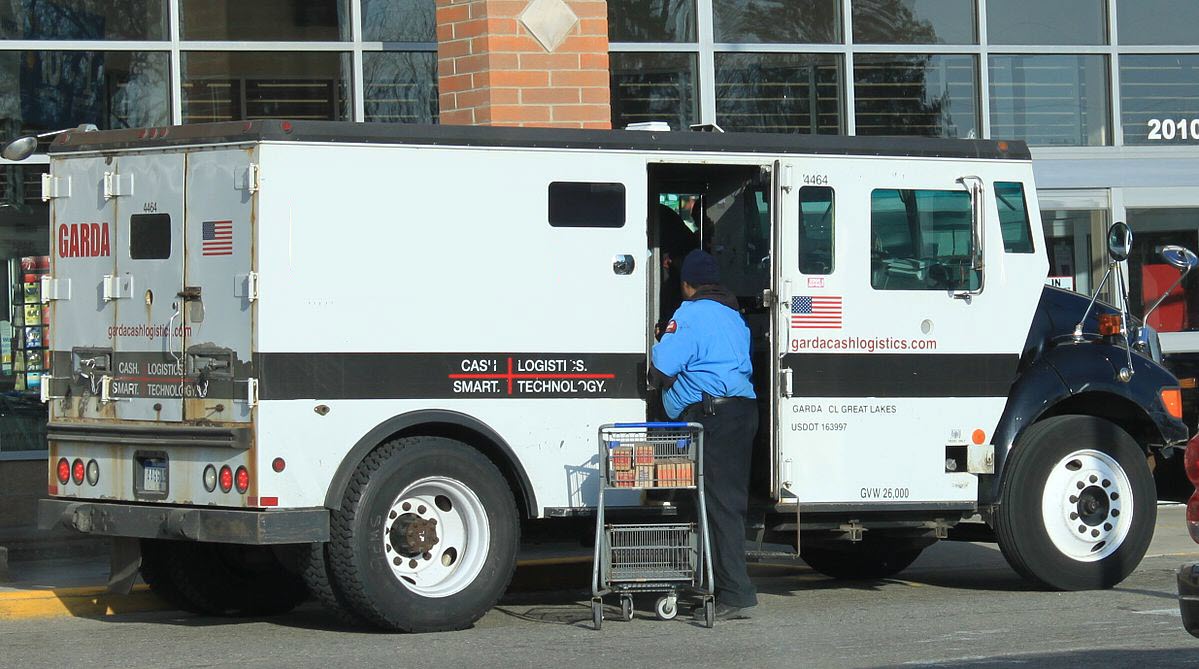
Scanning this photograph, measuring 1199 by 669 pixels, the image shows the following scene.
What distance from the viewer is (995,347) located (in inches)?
394

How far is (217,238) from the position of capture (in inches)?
343

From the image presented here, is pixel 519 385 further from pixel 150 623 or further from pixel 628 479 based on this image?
pixel 150 623

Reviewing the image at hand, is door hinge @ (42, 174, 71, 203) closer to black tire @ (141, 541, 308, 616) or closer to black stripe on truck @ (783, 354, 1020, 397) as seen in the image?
black tire @ (141, 541, 308, 616)

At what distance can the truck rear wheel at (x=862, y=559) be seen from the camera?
36.7ft

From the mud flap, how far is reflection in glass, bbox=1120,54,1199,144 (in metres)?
9.86

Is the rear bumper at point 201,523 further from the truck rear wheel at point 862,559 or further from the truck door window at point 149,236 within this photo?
the truck rear wheel at point 862,559

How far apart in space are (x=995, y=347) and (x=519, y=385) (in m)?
2.87

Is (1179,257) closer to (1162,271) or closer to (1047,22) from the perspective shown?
(1162,271)

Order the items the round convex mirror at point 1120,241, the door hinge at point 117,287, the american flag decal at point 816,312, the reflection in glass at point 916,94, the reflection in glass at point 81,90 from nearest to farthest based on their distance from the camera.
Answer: the door hinge at point 117,287
the american flag decal at point 816,312
the round convex mirror at point 1120,241
the reflection in glass at point 81,90
the reflection in glass at point 916,94

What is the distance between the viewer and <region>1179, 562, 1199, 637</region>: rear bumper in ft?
20.8

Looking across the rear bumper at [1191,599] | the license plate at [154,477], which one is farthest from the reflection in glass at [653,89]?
the rear bumper at [1191,599]

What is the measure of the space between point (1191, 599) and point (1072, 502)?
388 centimetres

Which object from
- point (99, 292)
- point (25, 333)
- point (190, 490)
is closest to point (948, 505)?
point (190, 490)

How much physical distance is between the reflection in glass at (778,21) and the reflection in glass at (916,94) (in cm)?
41
